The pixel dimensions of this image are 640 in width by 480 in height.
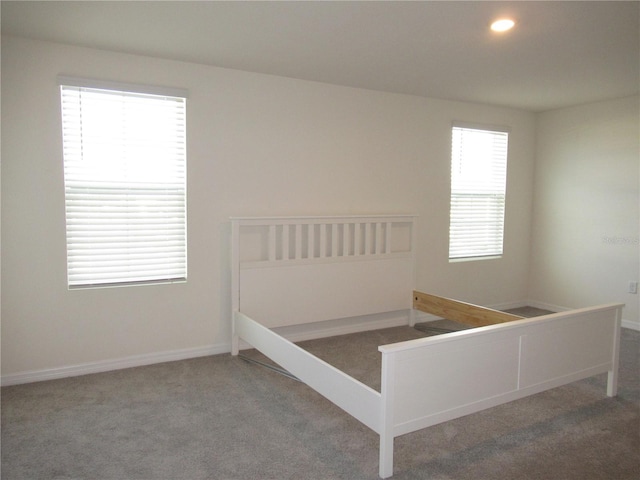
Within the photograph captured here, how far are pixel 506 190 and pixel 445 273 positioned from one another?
1213mm

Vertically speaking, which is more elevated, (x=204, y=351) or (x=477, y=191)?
(x=477, y=191)

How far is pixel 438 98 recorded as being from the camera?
4543mm

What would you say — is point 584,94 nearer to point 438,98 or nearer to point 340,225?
point 438,98

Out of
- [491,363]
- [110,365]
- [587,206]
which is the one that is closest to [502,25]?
[491,363]

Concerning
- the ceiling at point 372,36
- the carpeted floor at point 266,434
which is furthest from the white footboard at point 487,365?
the ceiling at point 372,36

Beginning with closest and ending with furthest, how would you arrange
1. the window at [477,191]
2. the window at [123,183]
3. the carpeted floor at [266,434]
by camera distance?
1. the carpeted floor at [266,434]
2. the window at [123,183]
3. the window at [477,191]

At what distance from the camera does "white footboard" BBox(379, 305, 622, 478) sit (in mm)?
2010

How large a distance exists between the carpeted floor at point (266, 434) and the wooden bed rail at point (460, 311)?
58 centimetres

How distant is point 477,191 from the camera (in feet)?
16.2

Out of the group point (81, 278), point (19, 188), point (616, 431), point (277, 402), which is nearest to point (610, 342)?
point (616, 431)

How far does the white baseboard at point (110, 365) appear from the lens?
303cm

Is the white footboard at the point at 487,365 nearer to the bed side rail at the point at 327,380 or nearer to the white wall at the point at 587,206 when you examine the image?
the bed side rail at the point at 327,380

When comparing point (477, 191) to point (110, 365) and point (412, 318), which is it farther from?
point (110, 365)

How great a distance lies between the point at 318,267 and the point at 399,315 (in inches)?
44.9
